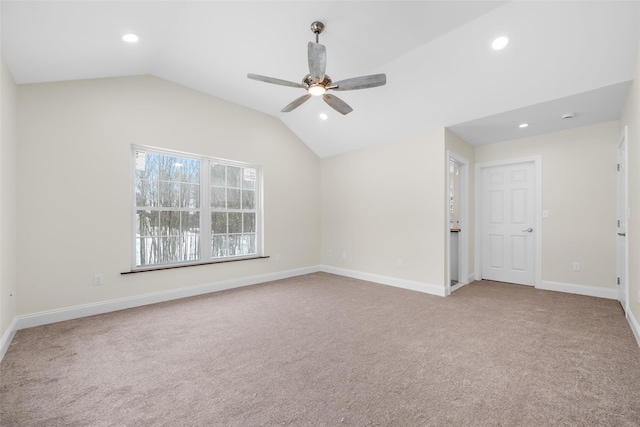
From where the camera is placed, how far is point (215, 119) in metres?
4.29

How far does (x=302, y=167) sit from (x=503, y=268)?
3.99 meters

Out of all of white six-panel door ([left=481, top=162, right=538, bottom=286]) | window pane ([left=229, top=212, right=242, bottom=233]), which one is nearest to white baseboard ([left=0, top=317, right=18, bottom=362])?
window pane ([left=229, top=212, right=242, bottom=233])

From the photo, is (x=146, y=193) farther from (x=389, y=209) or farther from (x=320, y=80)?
(x=389, y=209)

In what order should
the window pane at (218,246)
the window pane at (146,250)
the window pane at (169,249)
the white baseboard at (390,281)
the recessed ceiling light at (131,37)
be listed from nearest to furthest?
the recessed ceiling light at (131,37) → the window pane at (146,250) → the window pane at (169,249) → the white baseboard at (390,281) → the window pane at (218,246)

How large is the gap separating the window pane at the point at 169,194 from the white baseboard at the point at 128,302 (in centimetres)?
120

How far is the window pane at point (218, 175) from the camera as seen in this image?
439 centimetres

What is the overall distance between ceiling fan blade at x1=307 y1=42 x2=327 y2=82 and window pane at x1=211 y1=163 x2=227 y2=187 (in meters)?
2.49

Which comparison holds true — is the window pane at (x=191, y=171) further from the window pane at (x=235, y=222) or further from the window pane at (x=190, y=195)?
the window pane at (x=235, y=222)

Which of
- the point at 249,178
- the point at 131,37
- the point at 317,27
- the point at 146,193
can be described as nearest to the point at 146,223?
the point at 146,193

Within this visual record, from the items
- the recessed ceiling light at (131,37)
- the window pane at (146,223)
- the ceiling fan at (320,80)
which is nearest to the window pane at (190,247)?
the window pane at (146,223)

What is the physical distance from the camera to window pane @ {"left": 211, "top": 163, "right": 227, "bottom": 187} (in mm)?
4395

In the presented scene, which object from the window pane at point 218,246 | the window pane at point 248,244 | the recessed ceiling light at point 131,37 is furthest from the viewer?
the window pane at point 248,244

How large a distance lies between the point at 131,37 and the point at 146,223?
7.17 ft

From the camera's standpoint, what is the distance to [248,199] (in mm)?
4828
